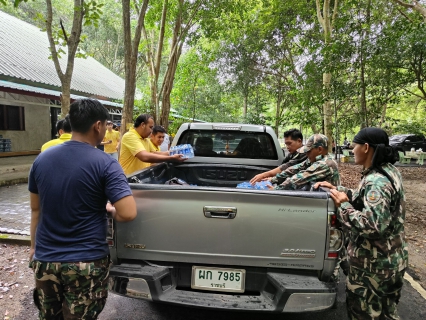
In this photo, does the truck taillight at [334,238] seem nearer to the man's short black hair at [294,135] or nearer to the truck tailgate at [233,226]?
the truck tailgate at [233,226]

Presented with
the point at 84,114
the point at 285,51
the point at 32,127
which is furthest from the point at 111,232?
the point at 285,51

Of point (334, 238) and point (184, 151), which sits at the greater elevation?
point (184, 151)

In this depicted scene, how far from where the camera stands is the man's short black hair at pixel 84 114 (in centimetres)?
165

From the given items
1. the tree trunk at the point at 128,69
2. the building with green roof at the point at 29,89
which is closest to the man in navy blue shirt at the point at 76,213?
the tree trunk at the point at 128,69

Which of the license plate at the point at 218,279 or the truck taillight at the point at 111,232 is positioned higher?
the truck taillight at the point at 111,232

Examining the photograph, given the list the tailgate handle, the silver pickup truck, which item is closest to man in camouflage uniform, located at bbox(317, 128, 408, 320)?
the silver pickup truck

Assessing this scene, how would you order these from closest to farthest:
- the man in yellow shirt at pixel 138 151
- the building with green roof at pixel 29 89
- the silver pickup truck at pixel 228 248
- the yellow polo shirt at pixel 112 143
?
the silver pickup truck at pixel 228 248, the man in yellow shirt at pixel 138 151, the building with green roof at pixel 29 89, the yellow polo shirt at pixel 112 143

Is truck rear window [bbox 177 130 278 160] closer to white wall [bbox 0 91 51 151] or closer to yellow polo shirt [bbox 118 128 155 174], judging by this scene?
yellow polo shirt [bbox 118 128 155 174]

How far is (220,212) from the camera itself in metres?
2.14

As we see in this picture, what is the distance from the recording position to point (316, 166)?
2.97 m

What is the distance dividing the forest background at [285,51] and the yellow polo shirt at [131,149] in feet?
6.63

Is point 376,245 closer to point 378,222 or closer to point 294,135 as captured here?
point 378,222

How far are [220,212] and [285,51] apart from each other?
1630 cm

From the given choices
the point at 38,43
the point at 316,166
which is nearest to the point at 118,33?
the point at 38,43
